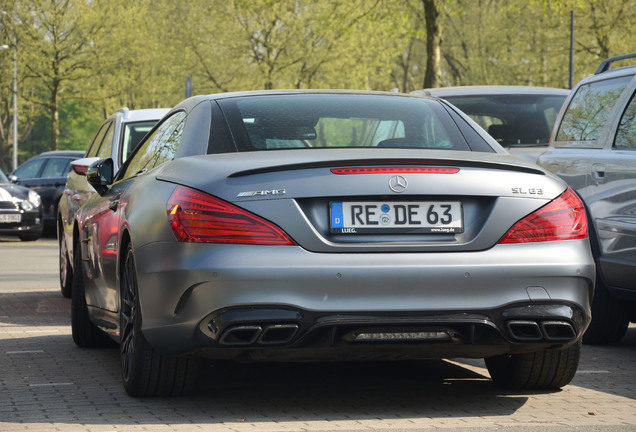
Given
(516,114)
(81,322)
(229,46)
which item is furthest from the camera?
(229,46)

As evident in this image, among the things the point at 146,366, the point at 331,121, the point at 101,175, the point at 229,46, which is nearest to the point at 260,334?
the point at 146,366

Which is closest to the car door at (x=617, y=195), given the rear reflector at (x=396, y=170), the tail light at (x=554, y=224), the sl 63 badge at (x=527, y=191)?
the tail light at (x=554, y=224)

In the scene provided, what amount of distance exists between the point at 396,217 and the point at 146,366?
1.44 metres

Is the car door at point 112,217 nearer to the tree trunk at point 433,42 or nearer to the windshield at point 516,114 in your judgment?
the windshield at point 516,114

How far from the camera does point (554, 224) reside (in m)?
5.45

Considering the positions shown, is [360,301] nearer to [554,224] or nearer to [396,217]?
[396,217]

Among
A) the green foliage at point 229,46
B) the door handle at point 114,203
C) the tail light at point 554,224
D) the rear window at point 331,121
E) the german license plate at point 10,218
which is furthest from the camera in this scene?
the green foliage at point 229,46

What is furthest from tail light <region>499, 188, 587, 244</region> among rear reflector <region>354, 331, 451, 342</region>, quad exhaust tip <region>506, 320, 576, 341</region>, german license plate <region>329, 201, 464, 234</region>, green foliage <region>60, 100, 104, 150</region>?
green foliage <region>60, 100, 104, 150</region>

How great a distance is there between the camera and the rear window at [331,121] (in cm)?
591

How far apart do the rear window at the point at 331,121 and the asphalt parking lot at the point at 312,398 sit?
→ 1.23 metres

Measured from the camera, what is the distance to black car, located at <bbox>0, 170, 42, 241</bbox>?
73.3ft

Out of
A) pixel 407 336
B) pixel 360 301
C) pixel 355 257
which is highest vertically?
pixel 355 257

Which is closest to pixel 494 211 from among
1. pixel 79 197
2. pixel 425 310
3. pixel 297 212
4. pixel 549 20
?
pixel 425 310

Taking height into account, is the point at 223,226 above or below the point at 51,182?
above
